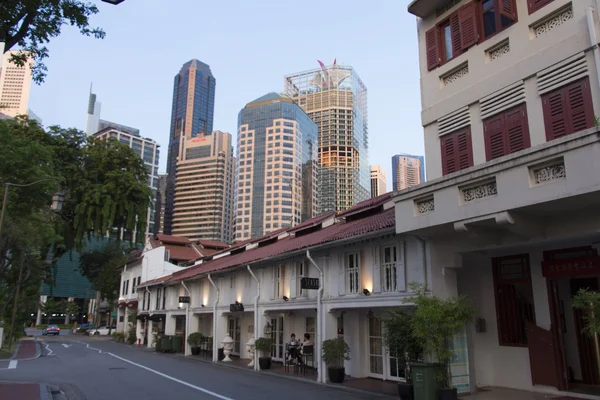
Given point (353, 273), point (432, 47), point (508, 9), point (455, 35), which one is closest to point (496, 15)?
point (508, 9)

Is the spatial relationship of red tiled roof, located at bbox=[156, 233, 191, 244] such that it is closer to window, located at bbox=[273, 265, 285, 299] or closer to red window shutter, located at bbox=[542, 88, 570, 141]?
window, located at bbox=[273, 265, 285, 299]

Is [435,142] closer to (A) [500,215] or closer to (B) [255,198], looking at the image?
(A) [500,215]

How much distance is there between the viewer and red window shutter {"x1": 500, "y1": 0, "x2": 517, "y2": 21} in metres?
11.5

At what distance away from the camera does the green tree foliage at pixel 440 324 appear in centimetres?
1137

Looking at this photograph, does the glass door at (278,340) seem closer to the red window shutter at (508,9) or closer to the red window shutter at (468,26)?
the red window shutter at (468,26)

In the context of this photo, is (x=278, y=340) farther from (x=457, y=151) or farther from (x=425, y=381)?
(x=457, y=151)

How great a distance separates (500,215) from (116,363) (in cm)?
2084

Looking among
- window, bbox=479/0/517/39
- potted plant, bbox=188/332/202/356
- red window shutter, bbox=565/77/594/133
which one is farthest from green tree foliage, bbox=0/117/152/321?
red window shutter, bbox=565/77/594/133

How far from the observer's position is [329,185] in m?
166

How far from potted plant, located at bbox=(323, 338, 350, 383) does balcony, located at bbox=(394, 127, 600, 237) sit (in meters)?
5.70

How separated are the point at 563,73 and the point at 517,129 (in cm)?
152

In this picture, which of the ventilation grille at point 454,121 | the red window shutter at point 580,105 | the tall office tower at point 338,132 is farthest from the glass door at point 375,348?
the tall office tower at point 338,132

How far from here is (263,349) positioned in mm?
20938

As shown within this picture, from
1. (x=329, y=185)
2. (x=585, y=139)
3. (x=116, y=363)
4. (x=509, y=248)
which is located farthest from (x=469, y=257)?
(x=329, y=185)
